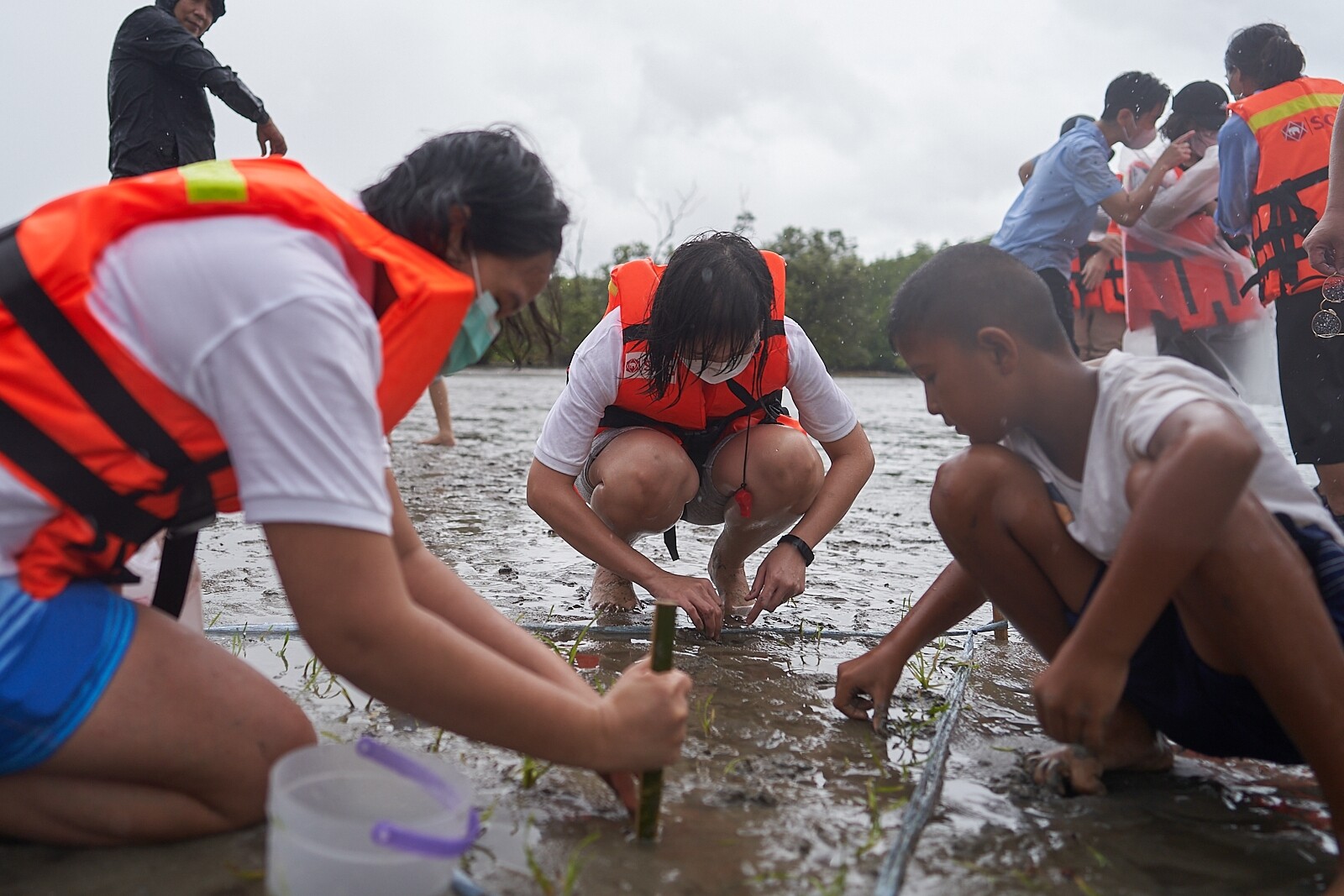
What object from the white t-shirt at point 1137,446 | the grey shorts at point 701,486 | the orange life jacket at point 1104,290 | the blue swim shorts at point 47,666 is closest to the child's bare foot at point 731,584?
the grey shorts at point 701,486

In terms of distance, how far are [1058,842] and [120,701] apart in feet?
5.30

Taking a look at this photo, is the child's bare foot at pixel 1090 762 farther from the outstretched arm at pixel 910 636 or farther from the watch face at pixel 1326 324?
the watch face at pixel 1326 324

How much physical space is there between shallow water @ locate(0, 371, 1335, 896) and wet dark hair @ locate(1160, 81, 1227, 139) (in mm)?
4053

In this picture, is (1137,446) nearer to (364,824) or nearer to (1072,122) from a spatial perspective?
(364,824)

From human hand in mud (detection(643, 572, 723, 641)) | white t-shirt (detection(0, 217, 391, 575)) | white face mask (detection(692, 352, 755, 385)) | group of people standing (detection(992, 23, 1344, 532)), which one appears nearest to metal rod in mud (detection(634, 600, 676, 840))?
white t-shirt (detection(0, 217, 391, 575))

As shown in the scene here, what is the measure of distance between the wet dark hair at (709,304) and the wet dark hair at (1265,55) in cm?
Answer: 306

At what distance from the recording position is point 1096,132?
577cm

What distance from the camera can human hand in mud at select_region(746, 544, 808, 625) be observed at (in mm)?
3168

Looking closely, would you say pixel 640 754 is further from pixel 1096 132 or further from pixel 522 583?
pixel 1096 132

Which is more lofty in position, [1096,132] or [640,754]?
[1096,132]

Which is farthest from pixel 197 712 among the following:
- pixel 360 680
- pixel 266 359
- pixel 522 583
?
pixel 522 583

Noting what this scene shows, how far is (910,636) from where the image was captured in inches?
96.0

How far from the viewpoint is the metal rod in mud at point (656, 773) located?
5.73 feet

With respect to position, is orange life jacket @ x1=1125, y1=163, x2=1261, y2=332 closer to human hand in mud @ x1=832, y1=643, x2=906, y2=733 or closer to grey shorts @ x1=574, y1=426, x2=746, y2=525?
grey shorts @ x1=574, y1=426, x2=746, y2=525
